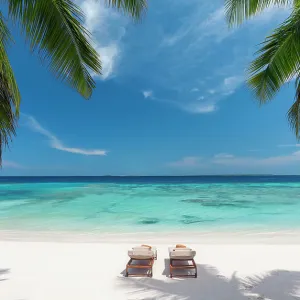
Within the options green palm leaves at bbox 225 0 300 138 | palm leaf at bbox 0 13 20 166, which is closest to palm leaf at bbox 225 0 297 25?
green palm leaves at bbox 225 0 300 138

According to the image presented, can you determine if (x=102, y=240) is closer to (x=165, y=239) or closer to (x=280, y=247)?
(x=165, y=239)

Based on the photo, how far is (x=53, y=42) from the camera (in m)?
2.74

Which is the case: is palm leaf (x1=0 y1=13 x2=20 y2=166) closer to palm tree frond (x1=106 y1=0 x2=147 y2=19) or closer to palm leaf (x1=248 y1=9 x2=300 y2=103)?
palm tree frond (x1=106 y1=0 x2=147 y2=19)

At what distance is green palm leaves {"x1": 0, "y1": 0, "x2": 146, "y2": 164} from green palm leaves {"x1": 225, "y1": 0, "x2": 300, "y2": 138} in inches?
68.1

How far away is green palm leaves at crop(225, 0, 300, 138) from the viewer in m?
3.51

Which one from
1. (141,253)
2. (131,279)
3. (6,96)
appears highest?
(6,96)

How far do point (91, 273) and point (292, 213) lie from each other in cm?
1257

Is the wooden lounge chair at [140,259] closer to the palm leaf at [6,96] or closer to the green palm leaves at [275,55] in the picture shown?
the palm leaf at [6,96]

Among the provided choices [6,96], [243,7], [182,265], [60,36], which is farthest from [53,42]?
[182,265]

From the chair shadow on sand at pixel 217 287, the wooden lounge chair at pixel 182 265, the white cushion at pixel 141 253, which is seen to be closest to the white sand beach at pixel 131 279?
the chair shadow on sand at pixel 217 287

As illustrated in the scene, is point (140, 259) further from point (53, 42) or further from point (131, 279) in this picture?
point (53, 42)

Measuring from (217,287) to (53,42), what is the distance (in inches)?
159

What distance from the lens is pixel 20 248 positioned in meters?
5.79

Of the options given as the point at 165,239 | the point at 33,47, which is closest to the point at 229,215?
the point at 165,239
